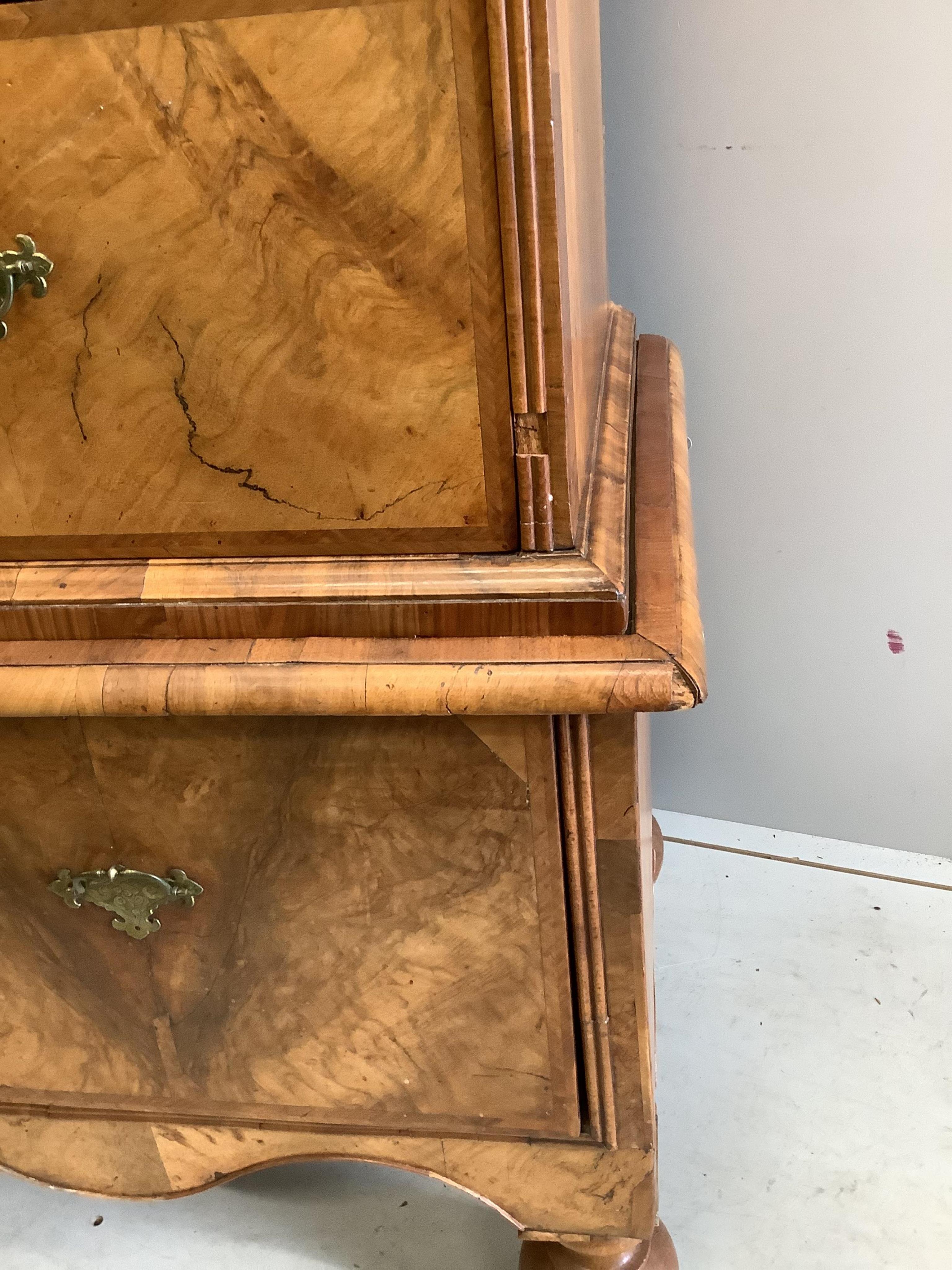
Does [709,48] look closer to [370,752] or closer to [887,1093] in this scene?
[370,752]

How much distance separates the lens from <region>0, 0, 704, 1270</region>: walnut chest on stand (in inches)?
16.0

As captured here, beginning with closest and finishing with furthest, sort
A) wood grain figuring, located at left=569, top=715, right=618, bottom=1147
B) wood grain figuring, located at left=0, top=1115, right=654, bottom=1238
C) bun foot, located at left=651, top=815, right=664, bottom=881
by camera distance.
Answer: wood grain figuring, located at left=569, top=715, right=618, bottom=1147 → wood grain figuring, located at left=0, top=1115, right=654, bottom=1238 → bun foot, located at left=651, top=815, right=664, bottom=881

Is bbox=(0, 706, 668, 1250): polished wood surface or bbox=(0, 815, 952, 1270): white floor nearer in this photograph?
bbox=(0, 706, 668, 1250): polished wood surface

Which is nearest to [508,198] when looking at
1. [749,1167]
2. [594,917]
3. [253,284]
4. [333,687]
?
[253,284]

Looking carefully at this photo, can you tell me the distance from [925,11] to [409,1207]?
3.11ft

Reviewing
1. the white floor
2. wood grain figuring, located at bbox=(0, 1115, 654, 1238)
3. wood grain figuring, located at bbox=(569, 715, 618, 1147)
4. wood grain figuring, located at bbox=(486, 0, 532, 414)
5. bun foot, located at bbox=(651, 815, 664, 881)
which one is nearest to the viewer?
wood grain figuring, located at bbox=(486, 0, 532, 414)

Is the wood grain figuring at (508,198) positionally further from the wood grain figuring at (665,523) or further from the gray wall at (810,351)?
the gray wall at (810,351)

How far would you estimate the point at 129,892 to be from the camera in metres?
0.56

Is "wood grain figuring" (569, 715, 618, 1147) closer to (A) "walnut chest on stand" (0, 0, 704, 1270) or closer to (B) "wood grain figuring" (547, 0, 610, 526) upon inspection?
(A) "walnut chest on stand" (0, 0, 704, 1270)

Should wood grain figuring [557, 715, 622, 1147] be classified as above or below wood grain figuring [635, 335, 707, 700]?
below

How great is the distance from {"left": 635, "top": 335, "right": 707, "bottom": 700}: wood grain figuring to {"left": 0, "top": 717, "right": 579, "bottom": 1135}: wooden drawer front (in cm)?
8

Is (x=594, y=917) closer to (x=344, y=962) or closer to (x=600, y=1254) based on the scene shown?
(x=344, y=962)

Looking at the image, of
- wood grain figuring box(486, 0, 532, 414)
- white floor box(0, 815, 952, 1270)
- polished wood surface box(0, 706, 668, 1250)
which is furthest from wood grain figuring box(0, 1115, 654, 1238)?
wood grain figuring box(486, 0, 532, 414)

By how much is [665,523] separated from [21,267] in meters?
0.33
